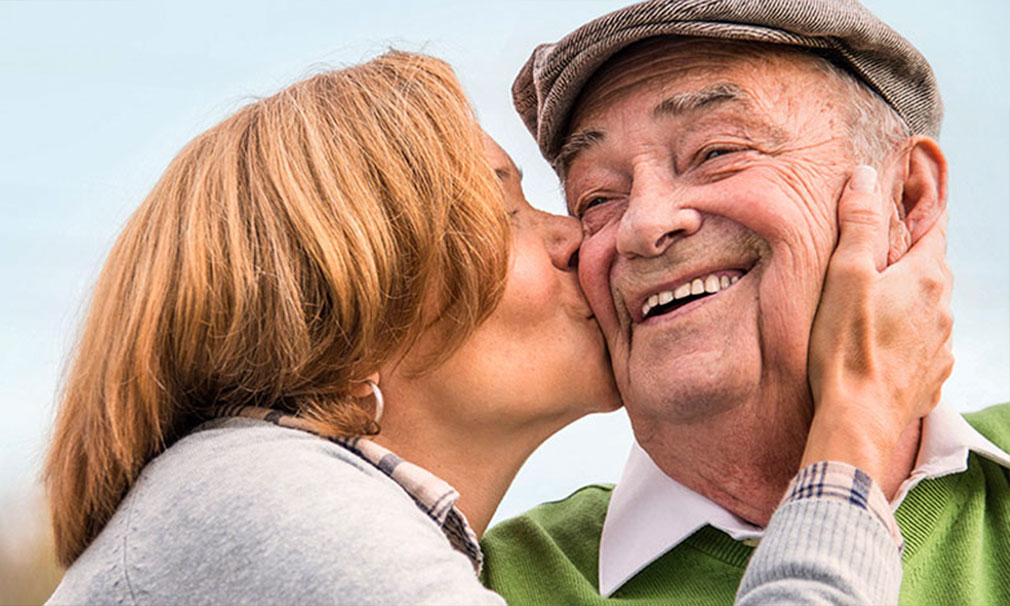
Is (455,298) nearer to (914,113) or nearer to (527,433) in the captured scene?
(527,433)

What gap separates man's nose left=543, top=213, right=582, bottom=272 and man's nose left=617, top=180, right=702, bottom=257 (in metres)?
0.16

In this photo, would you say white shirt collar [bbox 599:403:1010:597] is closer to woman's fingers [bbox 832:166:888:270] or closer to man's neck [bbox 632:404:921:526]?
man's neck [bbox 632:404:921:526]

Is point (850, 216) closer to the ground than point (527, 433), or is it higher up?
higher up

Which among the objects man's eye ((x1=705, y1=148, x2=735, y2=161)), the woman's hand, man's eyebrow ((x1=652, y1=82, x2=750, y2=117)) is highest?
man's eyebrow ((x1=652, y1=82, x2=750, y2=117))

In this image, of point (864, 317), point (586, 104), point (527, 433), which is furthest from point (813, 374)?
point (586, 104)

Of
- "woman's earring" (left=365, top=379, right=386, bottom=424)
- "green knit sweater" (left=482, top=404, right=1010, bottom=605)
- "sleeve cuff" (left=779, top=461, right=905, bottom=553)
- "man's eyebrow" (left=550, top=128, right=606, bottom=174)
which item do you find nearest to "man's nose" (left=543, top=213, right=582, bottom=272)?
"man's eyebrow" (left=550, top=128, right=606, bottom=174)

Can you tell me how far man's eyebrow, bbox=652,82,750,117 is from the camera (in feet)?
7.37

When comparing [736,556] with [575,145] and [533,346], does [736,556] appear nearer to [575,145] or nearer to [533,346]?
[533,346]

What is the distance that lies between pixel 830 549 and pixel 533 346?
76 cm

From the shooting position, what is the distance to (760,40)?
2.21 meters

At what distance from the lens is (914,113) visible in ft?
7.86

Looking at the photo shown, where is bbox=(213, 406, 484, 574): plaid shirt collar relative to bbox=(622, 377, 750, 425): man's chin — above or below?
above

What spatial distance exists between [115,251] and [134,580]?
701 mm

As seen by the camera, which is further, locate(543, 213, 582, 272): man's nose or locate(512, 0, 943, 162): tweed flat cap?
locate(543, 213, 582, 272): man's nose
